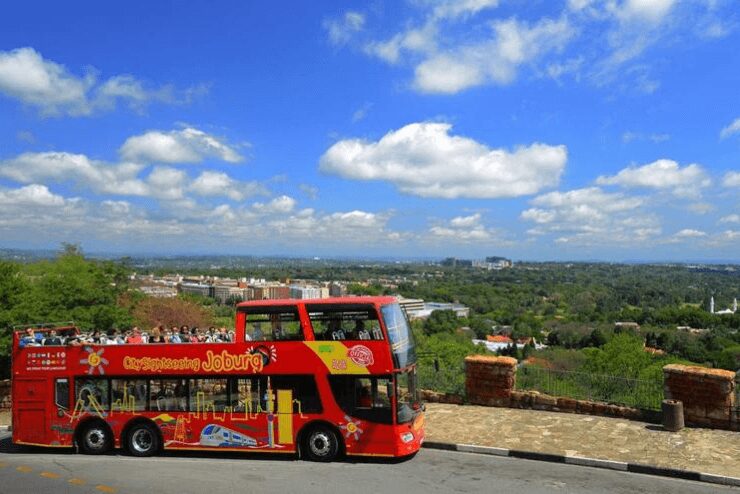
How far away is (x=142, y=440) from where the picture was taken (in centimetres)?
1291

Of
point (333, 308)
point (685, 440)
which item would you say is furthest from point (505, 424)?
point (333, 308)

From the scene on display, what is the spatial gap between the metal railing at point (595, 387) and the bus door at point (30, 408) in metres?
11.8

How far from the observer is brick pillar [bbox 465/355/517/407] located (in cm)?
1586

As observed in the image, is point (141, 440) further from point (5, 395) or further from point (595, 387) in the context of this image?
point (5, 395)

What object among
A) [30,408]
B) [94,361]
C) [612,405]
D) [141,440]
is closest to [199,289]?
[30,408]

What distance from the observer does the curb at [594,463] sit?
10.1 m

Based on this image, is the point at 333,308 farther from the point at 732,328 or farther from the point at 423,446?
the point at 732,328

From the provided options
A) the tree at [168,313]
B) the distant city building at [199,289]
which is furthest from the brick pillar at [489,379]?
the distant city building at [199,289]

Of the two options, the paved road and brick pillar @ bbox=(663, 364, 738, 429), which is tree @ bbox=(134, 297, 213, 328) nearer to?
the paved road

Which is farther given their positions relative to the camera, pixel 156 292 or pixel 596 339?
pixel 156 292

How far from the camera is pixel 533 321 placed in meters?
96.0

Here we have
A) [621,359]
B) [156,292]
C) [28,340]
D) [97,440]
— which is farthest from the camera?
[156,292]

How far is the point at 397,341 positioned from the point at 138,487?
5.19 meters

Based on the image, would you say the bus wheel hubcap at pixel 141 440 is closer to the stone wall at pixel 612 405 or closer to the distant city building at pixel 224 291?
the stone wall at pixel 612 405
